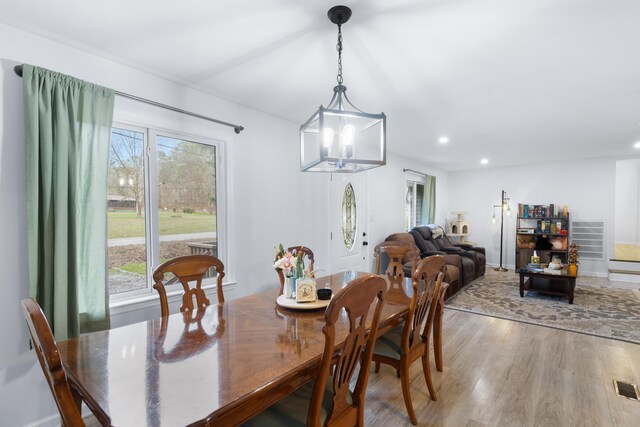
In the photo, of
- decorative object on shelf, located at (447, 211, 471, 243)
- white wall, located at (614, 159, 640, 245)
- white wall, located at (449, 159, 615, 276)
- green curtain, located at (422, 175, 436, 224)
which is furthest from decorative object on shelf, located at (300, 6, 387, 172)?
white wall, located at (614, 159, 640, 245)

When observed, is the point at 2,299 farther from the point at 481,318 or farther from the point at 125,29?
the point at 481,318

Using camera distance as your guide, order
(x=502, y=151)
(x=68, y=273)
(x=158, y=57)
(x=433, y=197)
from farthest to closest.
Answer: (x=433, y=197), (x=502, y=151), (x=158, y=57), (x=68, y=273)

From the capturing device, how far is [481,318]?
3826mm

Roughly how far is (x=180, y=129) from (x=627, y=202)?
11.1 metres

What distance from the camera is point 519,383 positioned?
94.7 inches

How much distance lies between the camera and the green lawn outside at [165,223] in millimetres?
2342

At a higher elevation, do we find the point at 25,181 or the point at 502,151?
the point at 502,151

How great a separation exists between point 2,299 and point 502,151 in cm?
649

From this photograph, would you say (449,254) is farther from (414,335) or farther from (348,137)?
(348,137)

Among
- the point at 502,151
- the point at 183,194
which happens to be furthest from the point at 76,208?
the point at 502,151

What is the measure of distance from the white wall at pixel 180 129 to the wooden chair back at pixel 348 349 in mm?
1803

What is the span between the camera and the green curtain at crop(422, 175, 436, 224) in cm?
679

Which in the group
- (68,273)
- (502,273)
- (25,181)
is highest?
(25,181)

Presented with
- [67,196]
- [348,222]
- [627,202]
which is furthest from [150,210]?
[627,202]
